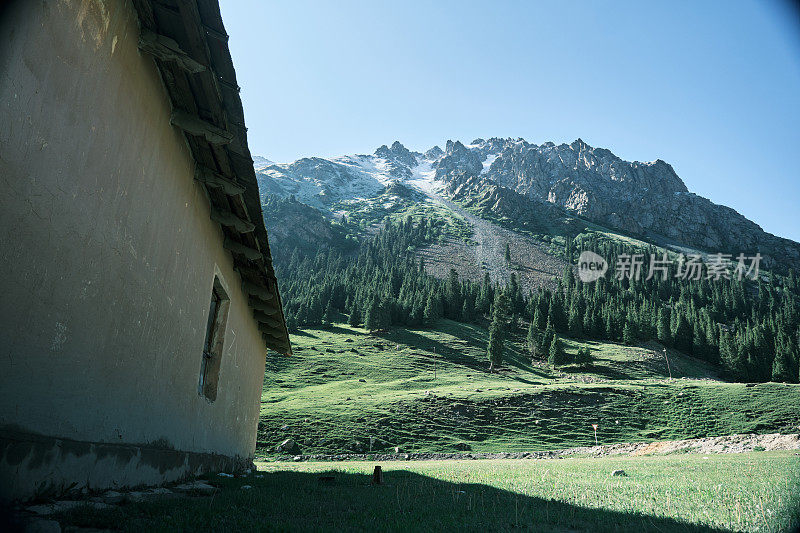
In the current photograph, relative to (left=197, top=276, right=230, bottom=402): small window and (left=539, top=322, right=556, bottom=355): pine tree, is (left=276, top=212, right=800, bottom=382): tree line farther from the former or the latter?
(left=197, top=276, right=230, bottom=402): small window

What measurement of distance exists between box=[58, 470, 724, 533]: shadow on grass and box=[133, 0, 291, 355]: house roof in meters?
4.84

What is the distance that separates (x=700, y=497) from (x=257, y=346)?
46.7 ft

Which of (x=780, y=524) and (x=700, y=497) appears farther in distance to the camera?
(x=700, y=497)

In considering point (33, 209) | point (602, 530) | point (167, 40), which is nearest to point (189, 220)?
point (167, 40)

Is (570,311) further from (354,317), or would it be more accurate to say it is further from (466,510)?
(466,510)

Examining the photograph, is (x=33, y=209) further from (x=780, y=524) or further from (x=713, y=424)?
(x=713, y=424)

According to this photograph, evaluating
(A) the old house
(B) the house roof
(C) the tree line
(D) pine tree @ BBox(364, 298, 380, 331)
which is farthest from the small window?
(D) pine tree @ BBox(364, 298, 380, 331)

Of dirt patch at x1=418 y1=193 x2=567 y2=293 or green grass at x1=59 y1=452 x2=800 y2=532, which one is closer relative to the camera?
green grass at x1=59 y1=452 x2=800 y2=532

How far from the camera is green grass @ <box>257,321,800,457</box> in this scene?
4062 centimetres

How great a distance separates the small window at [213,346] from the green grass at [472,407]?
2810cm

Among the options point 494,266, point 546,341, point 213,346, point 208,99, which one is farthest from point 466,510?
point 494,266

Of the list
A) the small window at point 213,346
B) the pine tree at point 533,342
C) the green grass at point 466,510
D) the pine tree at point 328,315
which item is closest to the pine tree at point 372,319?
the pine tree at point 328,315

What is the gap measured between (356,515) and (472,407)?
152ft

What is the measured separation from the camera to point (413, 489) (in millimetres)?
9148
